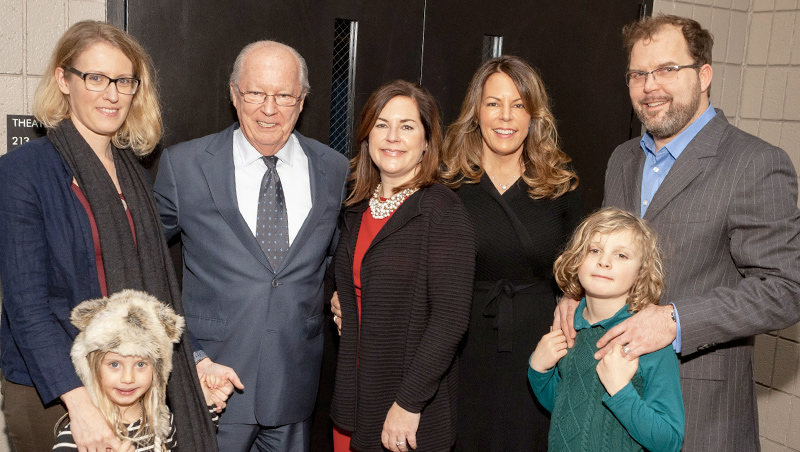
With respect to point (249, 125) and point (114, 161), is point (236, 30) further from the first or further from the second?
point (114, 161)

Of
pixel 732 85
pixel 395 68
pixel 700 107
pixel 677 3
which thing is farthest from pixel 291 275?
pixel 732 85

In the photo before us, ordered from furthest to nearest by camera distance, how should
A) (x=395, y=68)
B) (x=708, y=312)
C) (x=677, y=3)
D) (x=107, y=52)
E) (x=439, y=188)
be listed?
(x=677, y=3)
(x=395, y=68)
(x=439, y=188)
(x=107, y=52)
(x=708, y=312)

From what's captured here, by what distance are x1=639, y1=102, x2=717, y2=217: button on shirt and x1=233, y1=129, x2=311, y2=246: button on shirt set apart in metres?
1.22

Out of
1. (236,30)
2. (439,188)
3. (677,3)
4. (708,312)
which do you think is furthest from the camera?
(677,3)

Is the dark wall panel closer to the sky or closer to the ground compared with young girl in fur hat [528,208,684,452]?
closer to the sky

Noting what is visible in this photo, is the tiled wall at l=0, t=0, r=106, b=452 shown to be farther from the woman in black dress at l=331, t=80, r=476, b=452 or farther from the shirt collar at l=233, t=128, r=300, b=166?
the woman in black dress at l=331, t=80, r=476, b=452

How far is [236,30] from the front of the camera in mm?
2721

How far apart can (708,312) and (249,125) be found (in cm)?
166

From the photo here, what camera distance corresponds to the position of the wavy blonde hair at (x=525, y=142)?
7.91 feet

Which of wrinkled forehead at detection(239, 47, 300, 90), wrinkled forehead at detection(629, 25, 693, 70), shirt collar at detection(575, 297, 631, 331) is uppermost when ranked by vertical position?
wrinkled forehead at detection(629, 25, 693, 70)

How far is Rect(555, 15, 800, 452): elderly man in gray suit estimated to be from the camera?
1.92m

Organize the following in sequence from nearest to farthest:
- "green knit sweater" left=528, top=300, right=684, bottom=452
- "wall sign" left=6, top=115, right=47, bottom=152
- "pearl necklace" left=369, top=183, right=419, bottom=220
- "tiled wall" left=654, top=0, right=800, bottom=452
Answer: "green knit sweater" left=528, top=300, right=684, bottom=452 < "pearl necklace" left=369, top=183, right=419, bottom=220 < "wall sign" left=6, top=115, right=47, bottom=152 < "tiled wall" left=654, top=0, right=800, bottom=452

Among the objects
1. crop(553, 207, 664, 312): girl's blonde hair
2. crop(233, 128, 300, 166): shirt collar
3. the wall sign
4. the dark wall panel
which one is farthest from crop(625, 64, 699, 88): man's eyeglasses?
the wall sign

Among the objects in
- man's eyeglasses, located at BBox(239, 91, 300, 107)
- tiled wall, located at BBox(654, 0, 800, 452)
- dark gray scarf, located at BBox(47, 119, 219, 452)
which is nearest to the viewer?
dark gray scarf, located at BBox(47, 119, 219, 452)
